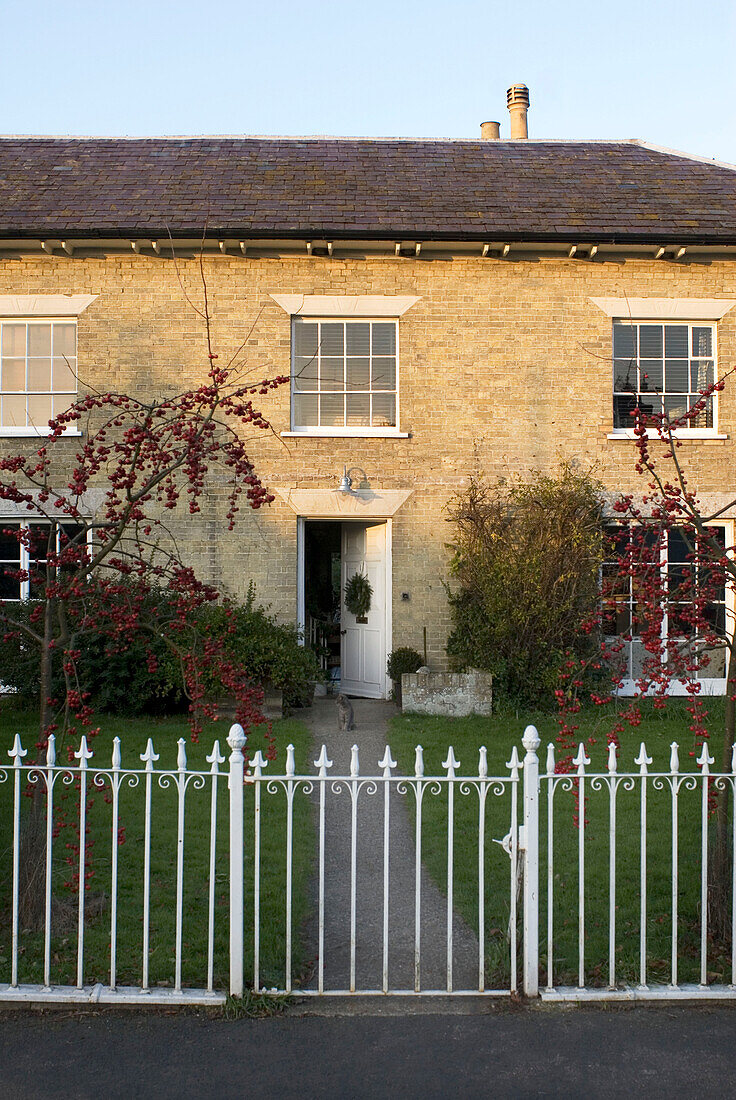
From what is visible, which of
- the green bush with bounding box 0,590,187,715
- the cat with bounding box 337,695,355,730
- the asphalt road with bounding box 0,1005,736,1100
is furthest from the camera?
the green bush with bounding box 0,590,187,715

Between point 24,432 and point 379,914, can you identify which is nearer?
point 379,914

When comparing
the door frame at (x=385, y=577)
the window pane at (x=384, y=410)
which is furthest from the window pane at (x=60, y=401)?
the window pane at (x=384, y=410)

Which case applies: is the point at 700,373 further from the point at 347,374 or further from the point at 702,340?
the point at 347,374

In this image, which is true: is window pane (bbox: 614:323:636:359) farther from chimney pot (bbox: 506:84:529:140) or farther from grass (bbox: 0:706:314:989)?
grass (bbox: 0:706:314:989)

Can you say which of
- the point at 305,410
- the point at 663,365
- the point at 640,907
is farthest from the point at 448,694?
the point at 640,907

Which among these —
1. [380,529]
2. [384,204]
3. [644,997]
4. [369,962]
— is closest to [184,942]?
[369,962]

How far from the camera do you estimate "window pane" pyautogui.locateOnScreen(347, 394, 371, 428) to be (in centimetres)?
1252

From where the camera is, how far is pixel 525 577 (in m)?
11.3

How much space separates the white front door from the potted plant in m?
0.41

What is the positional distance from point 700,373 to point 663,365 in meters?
0.52

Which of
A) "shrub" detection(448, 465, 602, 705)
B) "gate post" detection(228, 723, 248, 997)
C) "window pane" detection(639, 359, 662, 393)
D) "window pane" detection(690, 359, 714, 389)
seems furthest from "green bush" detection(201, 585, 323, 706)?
"window pane" detection(690, 359, 714, 389)

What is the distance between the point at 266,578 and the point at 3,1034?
8.23 m

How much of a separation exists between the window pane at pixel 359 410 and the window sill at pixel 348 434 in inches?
7.1

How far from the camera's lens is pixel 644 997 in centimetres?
430
